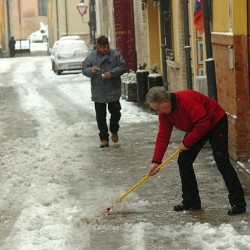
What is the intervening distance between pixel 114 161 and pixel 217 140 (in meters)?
3.55

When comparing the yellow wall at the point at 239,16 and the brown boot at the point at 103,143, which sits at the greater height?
the yellow wall at the point at 239,16

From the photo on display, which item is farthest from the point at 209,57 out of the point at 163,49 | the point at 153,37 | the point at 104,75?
the point at 153,37

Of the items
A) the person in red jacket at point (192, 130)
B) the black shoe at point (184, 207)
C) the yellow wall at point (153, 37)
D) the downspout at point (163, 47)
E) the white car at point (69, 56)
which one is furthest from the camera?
the white car at point (69, 56)

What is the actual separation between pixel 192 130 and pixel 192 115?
0.56 feet

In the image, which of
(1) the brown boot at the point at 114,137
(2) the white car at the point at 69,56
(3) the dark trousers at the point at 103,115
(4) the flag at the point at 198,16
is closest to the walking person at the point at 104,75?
(3) the dark trousers at the point at 103,115

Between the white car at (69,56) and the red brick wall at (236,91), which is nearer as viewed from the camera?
the red brick wall at (236,91)

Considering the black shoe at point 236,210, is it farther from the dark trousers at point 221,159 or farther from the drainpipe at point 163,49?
the drainpipe at point 163,49

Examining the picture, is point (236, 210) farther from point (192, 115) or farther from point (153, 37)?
point (153, 37)

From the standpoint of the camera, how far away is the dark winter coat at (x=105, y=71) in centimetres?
1190

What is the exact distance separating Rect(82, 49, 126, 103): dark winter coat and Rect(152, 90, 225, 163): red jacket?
4.51 meters

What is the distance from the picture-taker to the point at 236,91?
983cm

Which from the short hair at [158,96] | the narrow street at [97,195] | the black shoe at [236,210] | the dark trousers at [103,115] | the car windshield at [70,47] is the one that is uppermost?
the short hair at [158,96]

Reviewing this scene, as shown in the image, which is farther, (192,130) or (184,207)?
(184,207)

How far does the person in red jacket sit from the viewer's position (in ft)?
23.6
